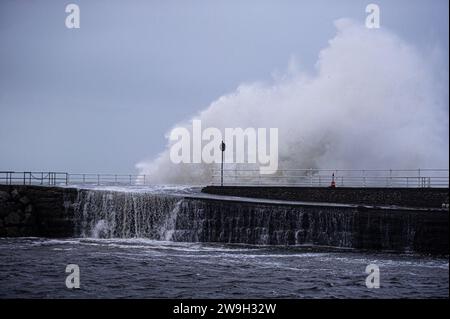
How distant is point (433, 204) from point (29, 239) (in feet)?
56.7

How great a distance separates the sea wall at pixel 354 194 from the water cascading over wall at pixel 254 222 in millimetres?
4431

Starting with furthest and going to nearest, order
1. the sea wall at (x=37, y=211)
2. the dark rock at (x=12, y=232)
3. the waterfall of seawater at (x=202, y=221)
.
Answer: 1. the sea wall at (x=37, y=211)
2. the dark rock at (x=12, y=232)
3. the waterfall of seawater at (x=202, y=221)

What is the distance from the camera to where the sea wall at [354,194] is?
96.3 ft

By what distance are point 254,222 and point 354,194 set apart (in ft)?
20.1

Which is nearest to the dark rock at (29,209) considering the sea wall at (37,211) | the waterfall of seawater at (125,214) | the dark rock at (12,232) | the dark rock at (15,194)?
the sea wall at (37,211)

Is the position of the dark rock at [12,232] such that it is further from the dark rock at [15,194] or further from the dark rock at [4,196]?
the dark rock at [15,194]

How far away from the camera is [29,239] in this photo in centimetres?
2906

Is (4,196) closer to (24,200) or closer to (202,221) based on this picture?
(24,200)

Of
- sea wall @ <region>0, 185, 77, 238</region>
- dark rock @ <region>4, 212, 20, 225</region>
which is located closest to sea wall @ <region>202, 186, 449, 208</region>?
sea wall @ <region>0, 185, 77, 238</region>

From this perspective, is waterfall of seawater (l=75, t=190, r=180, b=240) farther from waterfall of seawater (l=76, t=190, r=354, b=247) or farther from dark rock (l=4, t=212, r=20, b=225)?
dark rock (l=4, t=212, r=20, b=225)

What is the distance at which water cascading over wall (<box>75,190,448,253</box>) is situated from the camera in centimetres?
2498

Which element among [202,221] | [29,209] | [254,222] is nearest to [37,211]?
[29,209]

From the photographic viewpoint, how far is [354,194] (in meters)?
31.2

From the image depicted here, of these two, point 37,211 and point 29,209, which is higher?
point 29,209
